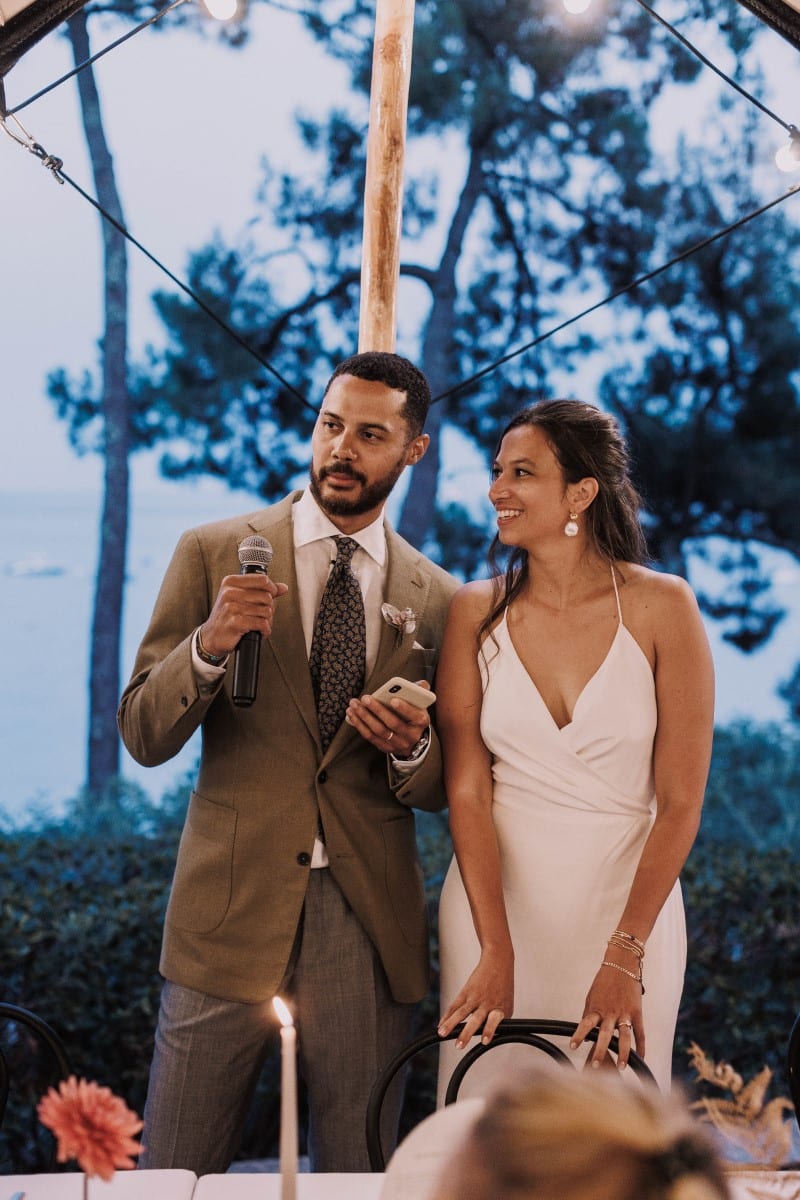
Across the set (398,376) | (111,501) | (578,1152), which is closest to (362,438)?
(398,376)

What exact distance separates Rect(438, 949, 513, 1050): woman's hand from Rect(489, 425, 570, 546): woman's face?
2.77 ft

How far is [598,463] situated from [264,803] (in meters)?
0.98

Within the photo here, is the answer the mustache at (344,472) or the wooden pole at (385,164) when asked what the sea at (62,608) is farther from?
the mustache at (344,472)

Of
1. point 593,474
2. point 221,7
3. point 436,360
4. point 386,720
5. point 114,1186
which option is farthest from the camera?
point 436,360

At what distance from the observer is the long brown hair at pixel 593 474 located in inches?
96.5

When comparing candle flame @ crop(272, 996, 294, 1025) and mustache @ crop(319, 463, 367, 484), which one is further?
mustache @ crop(319, 463, 367, 484)

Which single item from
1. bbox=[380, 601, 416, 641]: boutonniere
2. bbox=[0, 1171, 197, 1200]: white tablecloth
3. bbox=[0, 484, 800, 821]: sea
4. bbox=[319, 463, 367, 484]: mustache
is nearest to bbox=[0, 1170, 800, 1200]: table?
bbox=[0, 1171, 197, 1200]: white tablecloth

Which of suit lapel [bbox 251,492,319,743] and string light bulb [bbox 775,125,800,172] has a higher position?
string light bulb [bbox 775,125,800,172]

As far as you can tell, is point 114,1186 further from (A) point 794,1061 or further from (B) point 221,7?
(B) point 221,7

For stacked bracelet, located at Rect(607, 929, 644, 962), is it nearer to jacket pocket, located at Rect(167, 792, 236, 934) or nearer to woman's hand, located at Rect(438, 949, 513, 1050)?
woman's hand, located at Rect(438, 949, 513, 1050)

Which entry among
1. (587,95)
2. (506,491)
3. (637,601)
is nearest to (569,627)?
(637,601)

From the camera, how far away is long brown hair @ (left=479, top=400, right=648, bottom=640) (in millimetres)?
2451

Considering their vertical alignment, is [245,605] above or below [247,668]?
above

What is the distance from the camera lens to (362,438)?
7.84 ft
